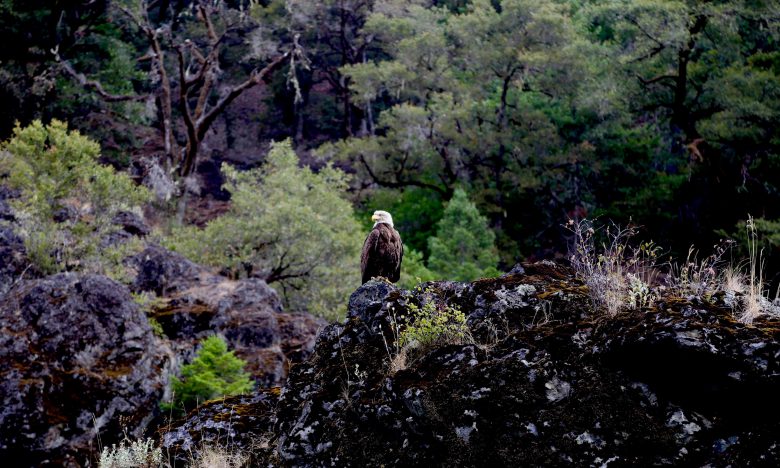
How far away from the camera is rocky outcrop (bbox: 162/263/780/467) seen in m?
4.23

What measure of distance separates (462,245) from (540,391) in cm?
2057

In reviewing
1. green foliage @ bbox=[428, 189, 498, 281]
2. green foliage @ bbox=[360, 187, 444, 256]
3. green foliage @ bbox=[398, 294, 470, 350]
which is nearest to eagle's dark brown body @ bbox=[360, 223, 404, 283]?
green foliage @ bbox=[398, 294, 470, 350]

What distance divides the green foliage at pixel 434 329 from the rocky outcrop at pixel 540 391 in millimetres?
94

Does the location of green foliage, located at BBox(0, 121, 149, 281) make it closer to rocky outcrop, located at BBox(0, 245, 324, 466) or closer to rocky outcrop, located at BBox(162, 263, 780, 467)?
rocky outcrop, located at BBox(0, 245, 324, 466)

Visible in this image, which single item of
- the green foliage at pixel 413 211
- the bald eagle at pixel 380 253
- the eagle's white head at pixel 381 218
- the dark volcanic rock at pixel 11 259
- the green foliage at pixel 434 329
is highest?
the green foliage at pixel 434 329

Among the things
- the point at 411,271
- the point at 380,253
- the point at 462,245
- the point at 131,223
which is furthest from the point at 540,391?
the point at 462,245

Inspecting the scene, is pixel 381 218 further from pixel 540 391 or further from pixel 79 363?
pixel 79 363

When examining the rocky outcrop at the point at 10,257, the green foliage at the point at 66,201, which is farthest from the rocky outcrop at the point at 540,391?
the green foliage at the point at 66,201

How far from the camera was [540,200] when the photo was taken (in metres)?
30.7

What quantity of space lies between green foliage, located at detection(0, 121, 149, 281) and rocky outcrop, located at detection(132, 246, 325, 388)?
882 millimetres

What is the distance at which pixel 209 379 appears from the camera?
1012 cm

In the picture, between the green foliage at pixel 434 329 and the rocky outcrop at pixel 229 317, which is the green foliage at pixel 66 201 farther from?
the green foliage at pixel 434 329

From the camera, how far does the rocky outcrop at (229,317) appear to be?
13289 millimetres

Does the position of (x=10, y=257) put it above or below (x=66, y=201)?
below
